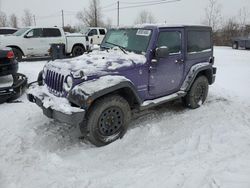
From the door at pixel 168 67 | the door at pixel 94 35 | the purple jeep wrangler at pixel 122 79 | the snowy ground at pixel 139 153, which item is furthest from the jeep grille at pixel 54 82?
the door at pixel 94 35

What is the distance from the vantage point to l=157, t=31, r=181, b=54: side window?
4648mm

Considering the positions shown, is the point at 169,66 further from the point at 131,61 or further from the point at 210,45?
the point at 210,45

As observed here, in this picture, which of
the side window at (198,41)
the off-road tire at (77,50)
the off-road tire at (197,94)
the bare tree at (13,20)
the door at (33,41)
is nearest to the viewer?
the side window at (198,41)

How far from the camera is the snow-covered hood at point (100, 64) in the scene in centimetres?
374

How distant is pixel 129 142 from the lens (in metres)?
4.06

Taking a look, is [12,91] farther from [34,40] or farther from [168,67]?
[34,40]

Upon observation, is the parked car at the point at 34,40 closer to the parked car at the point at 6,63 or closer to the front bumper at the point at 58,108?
the parked car at the point at 6,63

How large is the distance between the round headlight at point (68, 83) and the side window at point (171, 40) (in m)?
1.82

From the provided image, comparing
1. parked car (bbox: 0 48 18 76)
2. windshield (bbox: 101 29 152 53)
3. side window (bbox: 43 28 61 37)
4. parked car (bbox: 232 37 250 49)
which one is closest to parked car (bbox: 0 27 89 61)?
side window (bbox: 43 28 61 37)

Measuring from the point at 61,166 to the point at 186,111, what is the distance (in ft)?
10.5

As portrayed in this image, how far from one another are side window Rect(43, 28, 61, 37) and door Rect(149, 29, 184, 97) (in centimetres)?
947

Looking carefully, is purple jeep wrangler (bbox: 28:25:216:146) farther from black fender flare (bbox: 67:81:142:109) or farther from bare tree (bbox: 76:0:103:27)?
bare tree (bbox: 76:0:103:27)

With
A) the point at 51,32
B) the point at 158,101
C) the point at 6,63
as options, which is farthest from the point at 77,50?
the point at 158,101

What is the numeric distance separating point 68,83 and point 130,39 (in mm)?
1726
